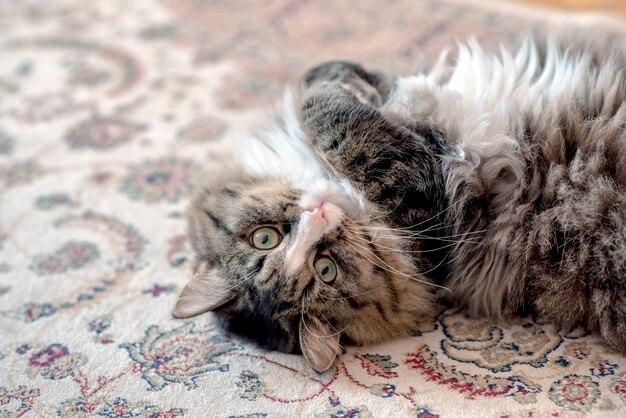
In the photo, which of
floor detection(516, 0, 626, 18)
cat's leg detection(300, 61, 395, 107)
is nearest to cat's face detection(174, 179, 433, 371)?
→ cat's leg detection(300, 61, 395, 107)

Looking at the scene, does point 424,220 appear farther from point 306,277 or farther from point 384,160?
point 306,277

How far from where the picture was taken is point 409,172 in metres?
1.51

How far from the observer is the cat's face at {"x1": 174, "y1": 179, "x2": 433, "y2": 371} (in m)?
1.46

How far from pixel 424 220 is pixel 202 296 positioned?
21.0 inches

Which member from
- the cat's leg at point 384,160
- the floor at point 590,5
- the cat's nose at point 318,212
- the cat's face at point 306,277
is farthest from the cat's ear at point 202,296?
the floor at point 590,5

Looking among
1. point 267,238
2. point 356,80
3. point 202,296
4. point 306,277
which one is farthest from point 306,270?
point 356,80

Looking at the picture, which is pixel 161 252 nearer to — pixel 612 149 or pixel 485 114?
pixel 485 114

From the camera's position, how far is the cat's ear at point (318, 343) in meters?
1.45

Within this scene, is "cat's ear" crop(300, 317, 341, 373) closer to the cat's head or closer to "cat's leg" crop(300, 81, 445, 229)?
the cat's head

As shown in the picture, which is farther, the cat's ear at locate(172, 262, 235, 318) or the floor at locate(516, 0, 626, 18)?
the floor at locate(516, 0, 626, 18)

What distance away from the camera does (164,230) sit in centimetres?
193

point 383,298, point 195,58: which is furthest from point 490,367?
point 195,58

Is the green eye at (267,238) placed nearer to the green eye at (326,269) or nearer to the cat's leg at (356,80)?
the green eye at (326,269)

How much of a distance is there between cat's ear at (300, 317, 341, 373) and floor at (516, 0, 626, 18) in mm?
1805
